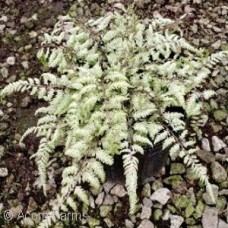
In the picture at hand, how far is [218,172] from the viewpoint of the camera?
11.8 feet

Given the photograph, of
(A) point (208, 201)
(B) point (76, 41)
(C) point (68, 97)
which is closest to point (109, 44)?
(B) point (76, 41)

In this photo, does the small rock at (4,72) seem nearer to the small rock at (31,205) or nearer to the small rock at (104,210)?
the small rock at (31,205)

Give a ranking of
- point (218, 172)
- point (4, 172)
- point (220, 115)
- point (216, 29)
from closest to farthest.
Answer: point (218, 172), point (4, 172), point (220, 115), point (216, 29)

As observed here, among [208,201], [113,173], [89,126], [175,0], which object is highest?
[89,126]

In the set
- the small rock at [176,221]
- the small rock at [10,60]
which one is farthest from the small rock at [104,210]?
the small rock at [10,60]

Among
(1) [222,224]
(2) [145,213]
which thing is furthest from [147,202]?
(1) [222,224]

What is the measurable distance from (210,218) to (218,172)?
1.30 ft

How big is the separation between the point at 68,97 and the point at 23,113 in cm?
118

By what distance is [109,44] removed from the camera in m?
3.25

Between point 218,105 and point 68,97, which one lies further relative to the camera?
point 218,105

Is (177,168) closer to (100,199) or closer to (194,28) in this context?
(100,199)

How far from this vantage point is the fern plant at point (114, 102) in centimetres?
279

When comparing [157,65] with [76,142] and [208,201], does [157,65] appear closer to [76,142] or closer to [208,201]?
[76,142]

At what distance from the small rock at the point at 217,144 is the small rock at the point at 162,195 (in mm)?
567
